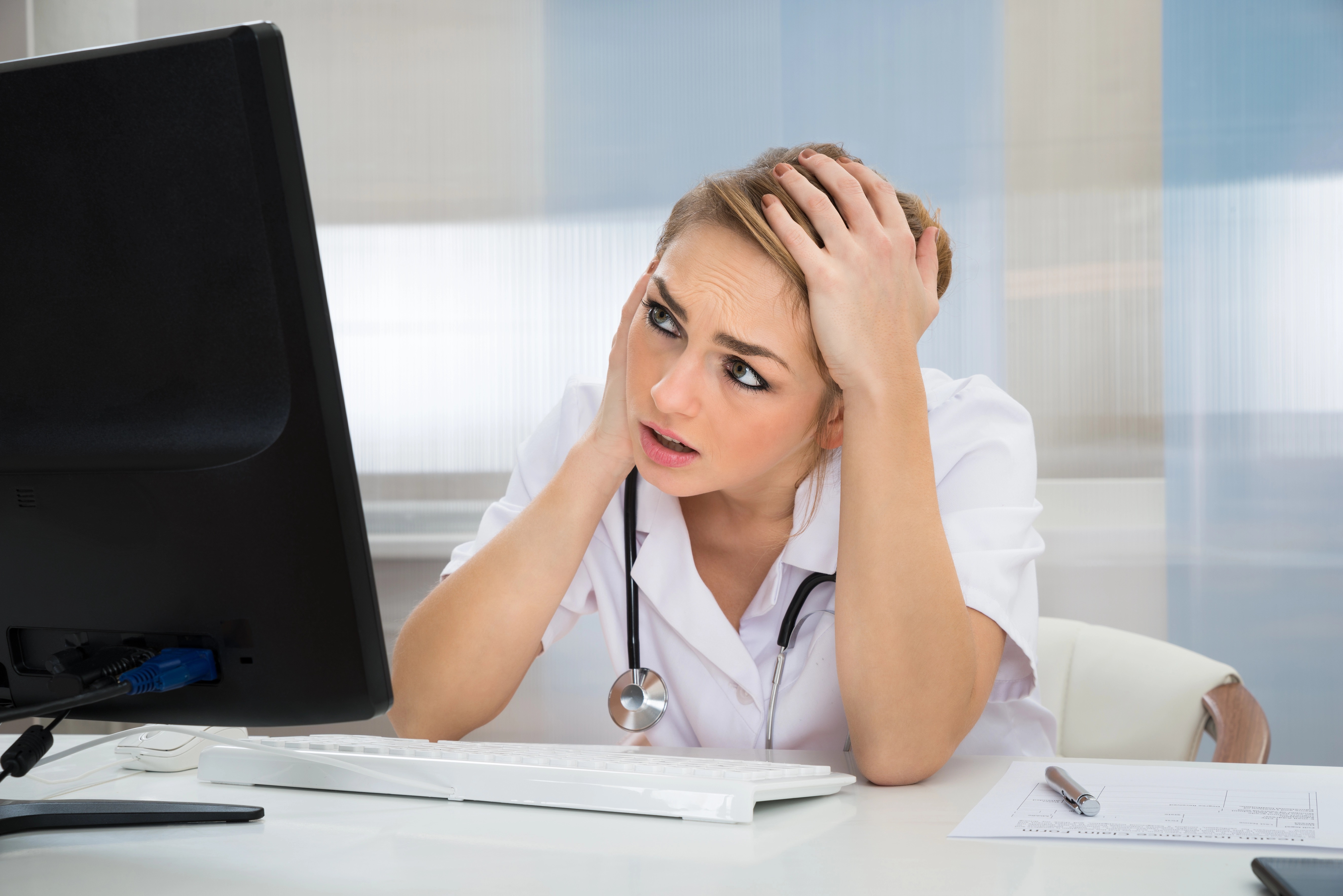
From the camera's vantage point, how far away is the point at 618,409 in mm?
1210

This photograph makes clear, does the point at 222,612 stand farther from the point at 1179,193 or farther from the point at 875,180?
the point at 1179,193

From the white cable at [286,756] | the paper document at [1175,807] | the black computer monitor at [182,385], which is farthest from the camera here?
the white cable at [286,756]

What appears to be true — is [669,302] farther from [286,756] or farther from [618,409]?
[286,756]

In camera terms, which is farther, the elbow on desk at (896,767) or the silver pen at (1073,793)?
the elbow on desk at (896,767)

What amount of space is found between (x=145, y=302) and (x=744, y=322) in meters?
0.61

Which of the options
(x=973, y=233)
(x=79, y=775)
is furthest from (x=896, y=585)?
(x=973, y=233)

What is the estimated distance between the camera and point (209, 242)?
569 millimetres

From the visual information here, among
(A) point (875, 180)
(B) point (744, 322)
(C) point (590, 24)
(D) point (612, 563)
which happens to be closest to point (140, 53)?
(B) point (744, 322)

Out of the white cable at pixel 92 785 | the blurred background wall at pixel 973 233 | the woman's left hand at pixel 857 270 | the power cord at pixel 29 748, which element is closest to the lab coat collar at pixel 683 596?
the woman's left hand at pixel 857 270

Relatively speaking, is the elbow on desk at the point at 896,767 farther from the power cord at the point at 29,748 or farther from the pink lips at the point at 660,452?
the power cord at the point at 29,748

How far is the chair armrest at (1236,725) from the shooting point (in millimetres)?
1242

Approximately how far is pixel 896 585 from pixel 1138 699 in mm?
661

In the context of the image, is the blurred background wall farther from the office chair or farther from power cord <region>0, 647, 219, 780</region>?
power cord <region>0, 647, 219, 780</region>

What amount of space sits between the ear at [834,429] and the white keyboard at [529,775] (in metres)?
0.41
